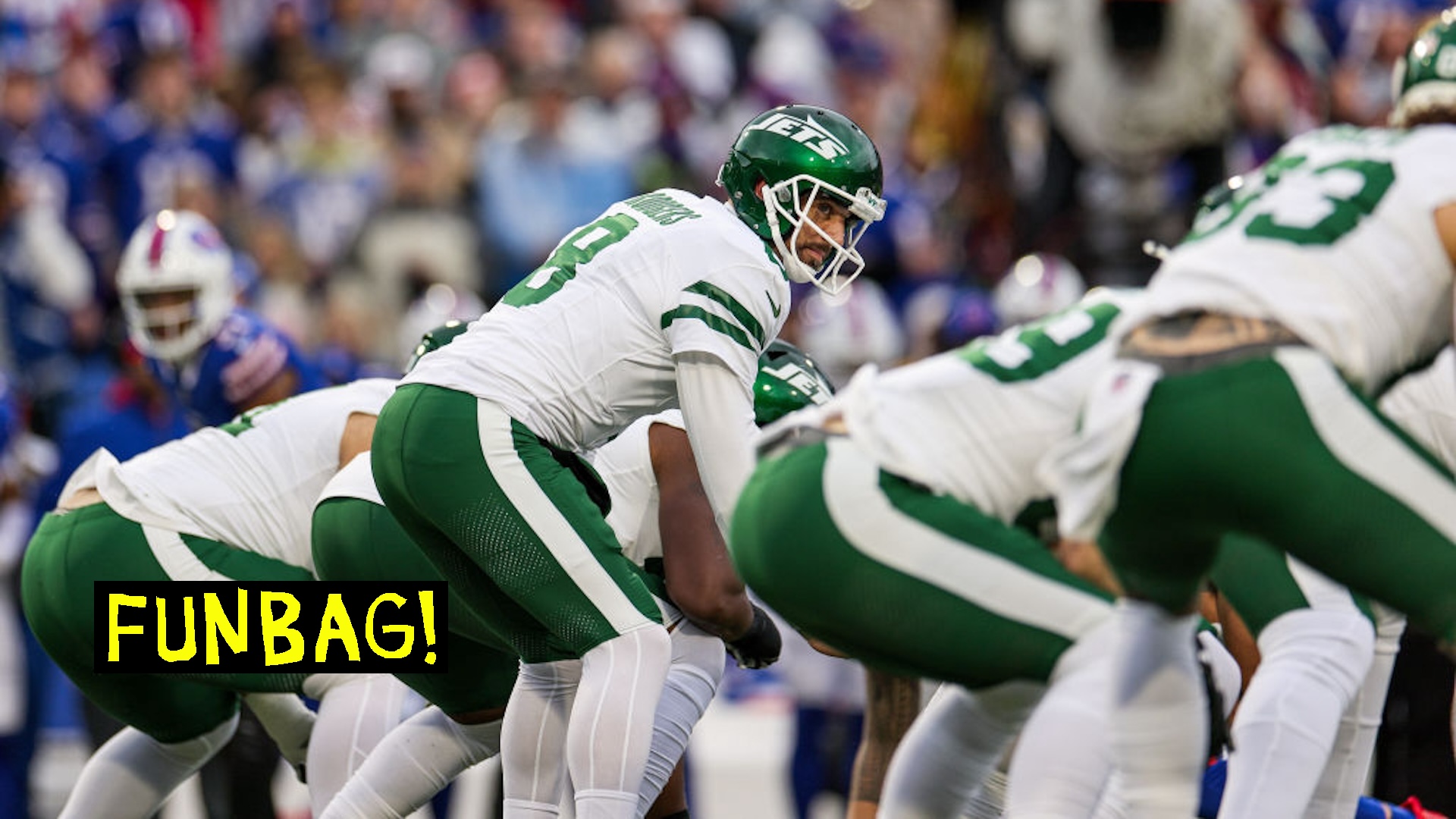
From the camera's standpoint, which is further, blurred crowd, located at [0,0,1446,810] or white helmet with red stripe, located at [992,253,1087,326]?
blurred crowd, located at [0,0,1446,810]

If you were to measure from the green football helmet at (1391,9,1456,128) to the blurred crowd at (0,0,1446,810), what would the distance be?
5.33 m

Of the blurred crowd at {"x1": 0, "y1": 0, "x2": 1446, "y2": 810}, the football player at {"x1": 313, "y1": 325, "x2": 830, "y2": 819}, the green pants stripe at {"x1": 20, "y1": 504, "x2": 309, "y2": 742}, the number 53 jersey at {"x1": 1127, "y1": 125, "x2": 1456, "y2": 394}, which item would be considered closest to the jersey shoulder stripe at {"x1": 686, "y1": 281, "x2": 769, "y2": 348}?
the football player at {"x1": 313, "y1": 325, "x2": 830, "y2": 819}

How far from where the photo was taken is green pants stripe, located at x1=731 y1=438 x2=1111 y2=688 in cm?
423

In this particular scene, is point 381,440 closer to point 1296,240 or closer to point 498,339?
point 498,339

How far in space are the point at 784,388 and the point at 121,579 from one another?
1736 millimetres

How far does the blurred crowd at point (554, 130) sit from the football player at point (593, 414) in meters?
4.37

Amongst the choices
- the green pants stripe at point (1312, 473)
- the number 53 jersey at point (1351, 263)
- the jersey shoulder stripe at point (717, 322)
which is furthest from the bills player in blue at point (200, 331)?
the green pants stripe at point (1312, 473)

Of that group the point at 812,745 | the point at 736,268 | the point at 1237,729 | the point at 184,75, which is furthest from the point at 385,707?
the point at 184,75

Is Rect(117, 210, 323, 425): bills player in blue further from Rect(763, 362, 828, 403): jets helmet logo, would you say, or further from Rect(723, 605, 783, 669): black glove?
Rect(723, 605, 783, 669): black glove

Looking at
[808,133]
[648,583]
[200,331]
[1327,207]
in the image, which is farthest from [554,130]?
[1327,207]

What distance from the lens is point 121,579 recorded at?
604 centimetres

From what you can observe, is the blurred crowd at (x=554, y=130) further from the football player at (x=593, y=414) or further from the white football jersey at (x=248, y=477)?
the football player at (x=593, y=414)

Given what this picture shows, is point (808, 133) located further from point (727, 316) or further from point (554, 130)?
point (554, 130)

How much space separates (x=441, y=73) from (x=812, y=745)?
7076 mm
